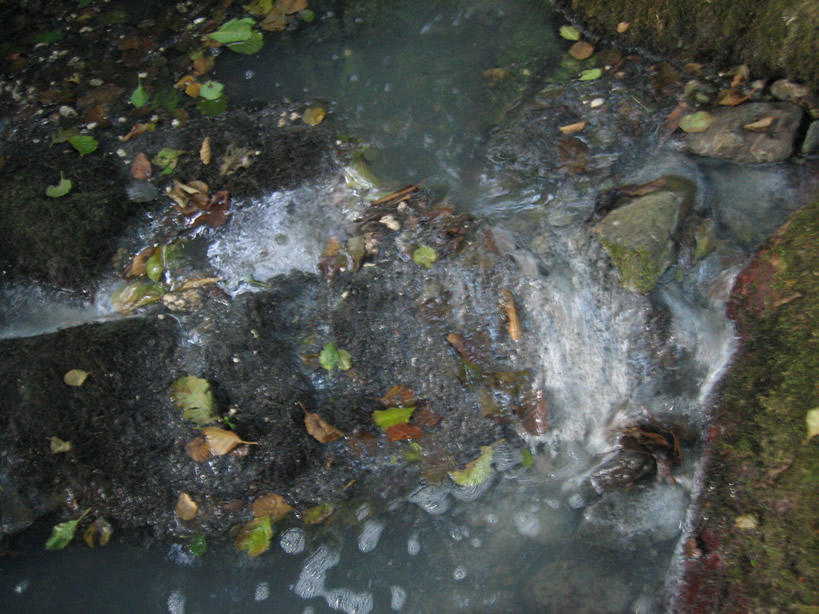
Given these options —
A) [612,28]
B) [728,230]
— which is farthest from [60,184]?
[728,230]

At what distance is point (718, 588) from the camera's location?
2.06 meters

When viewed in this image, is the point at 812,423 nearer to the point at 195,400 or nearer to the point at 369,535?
the point at 369,535

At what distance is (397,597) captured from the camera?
267cm

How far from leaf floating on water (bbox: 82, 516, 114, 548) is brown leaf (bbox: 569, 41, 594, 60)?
3347 mm

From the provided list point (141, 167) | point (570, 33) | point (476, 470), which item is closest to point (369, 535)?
point (476, 470)

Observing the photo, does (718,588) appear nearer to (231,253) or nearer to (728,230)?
(728,230)

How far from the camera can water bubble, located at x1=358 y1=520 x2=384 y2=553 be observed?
274 cm

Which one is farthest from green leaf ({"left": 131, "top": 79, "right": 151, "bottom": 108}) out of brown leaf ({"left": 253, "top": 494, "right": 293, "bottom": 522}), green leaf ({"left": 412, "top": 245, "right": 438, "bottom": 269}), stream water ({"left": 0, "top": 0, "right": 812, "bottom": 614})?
brown leaf ({"left": 253, "top": 494, "right": 293, "bottom": 522})

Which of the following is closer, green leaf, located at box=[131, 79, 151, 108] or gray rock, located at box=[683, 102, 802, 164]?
gray rock, located at box=[683, 102, 802, 164]

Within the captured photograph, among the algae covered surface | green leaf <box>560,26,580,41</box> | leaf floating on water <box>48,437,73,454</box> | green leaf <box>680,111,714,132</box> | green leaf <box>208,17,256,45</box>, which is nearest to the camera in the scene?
the algae covered surface

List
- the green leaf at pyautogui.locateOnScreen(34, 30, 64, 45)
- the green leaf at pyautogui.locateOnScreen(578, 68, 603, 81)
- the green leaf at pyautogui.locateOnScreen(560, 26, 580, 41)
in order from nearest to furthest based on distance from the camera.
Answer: the green leaf at pyautogui.locateOnScreen(578, 68, 603, 81), the green leaf at pyautogui.locateOnScreen(560, 26, 580, 41), the green leaf at pyautogui.locateOnScreen(34, 30, 64, 45)

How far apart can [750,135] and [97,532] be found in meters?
3.47

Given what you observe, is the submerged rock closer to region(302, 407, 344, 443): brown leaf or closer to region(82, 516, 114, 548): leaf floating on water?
region(302, 407, 344, 443): brown leaf

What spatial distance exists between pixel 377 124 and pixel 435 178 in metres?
0.50
